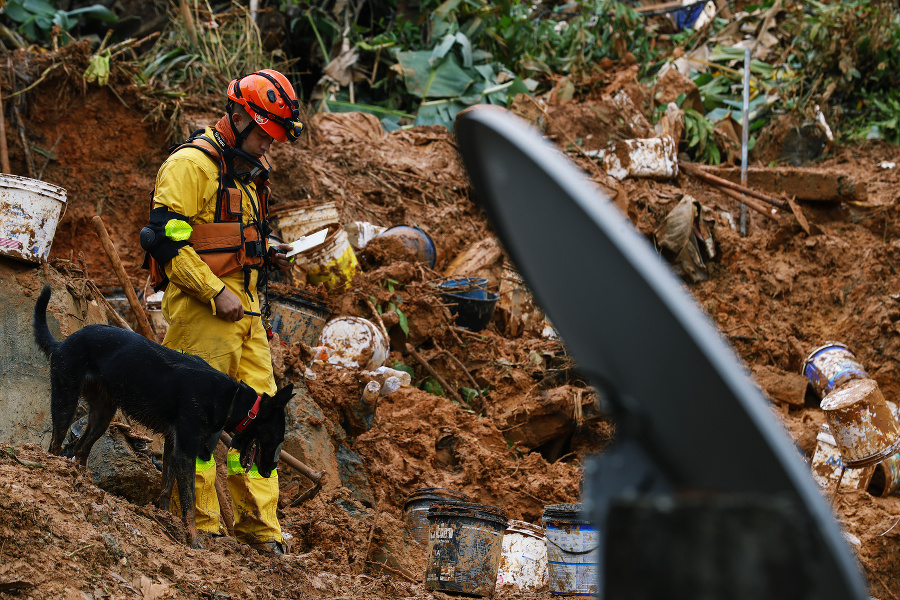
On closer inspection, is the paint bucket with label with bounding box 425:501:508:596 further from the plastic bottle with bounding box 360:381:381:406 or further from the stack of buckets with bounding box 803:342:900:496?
the stack of buckets with bounding box 803:342:900:496

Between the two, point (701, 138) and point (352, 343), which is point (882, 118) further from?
point (352, 343)

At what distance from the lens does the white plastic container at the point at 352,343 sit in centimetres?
704

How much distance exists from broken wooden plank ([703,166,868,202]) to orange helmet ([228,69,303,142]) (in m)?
8.29

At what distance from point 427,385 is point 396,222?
3.43 meters

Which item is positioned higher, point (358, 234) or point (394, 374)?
point (358, 234)

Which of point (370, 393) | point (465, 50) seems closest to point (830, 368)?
point (370, 393)

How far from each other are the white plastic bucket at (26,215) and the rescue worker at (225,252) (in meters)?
1.12

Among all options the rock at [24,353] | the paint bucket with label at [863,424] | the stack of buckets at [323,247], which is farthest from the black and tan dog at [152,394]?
the paint bucket with label at [863,424]

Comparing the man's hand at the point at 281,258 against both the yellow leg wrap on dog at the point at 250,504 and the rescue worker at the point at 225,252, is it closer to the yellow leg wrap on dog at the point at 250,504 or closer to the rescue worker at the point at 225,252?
the rescue worker at the point at 225,252

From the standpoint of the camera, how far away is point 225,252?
4.14 m

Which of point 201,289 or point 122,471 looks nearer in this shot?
point 201,289

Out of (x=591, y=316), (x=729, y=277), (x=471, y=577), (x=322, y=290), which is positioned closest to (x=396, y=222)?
(x=322, y=290)

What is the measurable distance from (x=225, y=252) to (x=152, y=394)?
0.85 meters

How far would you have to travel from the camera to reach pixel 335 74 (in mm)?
13875
